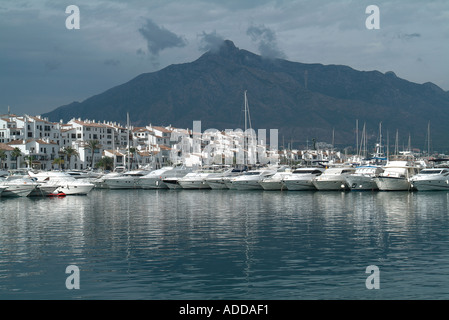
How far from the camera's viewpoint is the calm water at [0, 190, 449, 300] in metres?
18.1


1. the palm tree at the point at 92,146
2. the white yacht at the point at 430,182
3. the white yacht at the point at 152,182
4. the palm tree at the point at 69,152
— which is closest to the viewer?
the white yacht at the point at 430,182

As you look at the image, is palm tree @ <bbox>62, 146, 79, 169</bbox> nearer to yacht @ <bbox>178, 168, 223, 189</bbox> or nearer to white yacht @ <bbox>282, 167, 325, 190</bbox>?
yacht @ <bbox>178, 168, 223, 189</bbox>

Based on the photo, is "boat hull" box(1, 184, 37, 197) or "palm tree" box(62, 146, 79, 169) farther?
"palm tree" box(62, 146, 79, 169)

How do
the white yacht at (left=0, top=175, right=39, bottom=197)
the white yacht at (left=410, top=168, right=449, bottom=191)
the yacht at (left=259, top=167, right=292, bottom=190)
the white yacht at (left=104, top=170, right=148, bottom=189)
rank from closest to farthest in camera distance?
1. the white yacht at (left=0, top=175, right=39, bottom=197)
2. the white yacht at (left=410, top=168, right=449, bottom=191)
3. the yacht at (left=259, top=167, right=292, bottom=190)
4. the white yacht at (left=104, top=170, right=148, bottom=189)

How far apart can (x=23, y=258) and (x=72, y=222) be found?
1285 centimetres

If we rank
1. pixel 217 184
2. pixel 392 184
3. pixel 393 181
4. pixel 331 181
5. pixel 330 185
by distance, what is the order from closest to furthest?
pixel 393 181
pixel 392 184
pixel 331 181
pixel 330 185
pixel 217 184

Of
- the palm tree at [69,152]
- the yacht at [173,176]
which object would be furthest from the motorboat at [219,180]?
the palm tree at [69,152]

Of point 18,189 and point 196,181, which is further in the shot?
point 196,181

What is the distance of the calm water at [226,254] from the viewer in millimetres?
18053

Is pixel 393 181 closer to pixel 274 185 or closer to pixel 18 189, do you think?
pixel 274 185

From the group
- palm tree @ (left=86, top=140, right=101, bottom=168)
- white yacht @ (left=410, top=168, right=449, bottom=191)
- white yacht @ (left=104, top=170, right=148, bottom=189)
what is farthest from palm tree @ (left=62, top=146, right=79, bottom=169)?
white yacht @ (left=410, top=168, right=449, bottom=191)

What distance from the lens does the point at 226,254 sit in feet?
78.5

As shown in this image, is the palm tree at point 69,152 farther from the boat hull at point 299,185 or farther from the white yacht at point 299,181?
the boat hull at point 299,185

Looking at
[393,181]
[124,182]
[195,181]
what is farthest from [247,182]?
[124,182]
